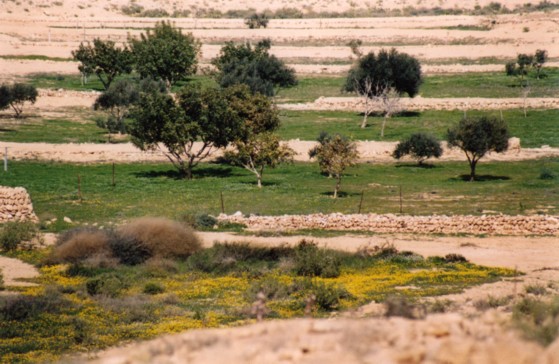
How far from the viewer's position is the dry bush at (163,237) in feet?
95.3

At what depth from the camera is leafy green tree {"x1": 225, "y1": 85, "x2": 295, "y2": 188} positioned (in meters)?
45.8

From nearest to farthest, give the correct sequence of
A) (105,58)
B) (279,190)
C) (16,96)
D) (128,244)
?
(128,244) < (279,190) < (16,96) < (105,58)

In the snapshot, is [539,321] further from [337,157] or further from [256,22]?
[256,22]

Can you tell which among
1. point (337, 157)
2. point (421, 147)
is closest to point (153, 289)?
point (337, 157)

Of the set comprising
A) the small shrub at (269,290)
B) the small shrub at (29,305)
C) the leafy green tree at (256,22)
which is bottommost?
the small shrub at (269,290)

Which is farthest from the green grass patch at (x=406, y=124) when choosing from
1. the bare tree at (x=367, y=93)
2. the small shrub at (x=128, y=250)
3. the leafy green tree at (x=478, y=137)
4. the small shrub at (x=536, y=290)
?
the small shrub at (x=536, y=290)

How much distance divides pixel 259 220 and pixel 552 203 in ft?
45.3

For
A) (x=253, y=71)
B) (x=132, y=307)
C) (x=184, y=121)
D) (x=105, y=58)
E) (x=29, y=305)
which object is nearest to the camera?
(x=29, y=305)

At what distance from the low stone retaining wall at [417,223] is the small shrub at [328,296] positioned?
11695 mm

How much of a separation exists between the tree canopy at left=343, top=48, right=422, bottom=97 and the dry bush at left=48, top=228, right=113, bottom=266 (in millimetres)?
46876

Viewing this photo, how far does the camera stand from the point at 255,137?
4688 cm

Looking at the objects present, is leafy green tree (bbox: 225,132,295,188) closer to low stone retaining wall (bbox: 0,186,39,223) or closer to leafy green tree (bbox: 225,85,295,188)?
leafy green tree (bbox: 225,85,295,188)

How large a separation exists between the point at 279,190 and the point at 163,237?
14346 millimetres

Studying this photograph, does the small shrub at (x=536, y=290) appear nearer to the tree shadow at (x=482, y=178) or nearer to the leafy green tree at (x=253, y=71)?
the tree shadow at (x=482, y=178)
